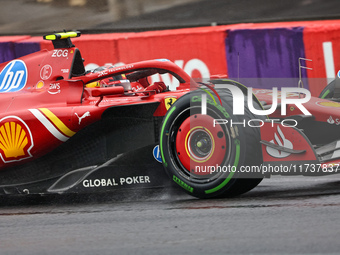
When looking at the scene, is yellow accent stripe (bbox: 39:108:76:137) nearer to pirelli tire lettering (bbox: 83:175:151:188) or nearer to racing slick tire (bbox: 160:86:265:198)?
pirelli tire lettering (bbox: 83:175:151:188)

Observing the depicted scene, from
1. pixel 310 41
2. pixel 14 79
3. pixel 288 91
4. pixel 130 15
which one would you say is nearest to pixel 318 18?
pixel 310 41

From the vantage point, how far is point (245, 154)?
5.45m

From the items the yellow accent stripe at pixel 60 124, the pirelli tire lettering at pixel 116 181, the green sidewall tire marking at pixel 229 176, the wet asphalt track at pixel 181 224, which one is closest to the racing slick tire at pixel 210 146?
the green sidewall tire marking at pixel 229 176

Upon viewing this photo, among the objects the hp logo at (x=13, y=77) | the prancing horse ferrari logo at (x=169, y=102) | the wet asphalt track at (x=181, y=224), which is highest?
the hp logo at (x=13, y=77)

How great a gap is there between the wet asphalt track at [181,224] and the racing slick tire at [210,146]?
0.51ft

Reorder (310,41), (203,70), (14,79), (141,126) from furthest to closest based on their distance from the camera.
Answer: (203,70), (310,41), (14,79), (141,126)

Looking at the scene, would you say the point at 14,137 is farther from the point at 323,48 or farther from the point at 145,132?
the point at 323,48

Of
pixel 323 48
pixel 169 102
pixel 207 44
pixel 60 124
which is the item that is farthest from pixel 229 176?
pixel 207 44

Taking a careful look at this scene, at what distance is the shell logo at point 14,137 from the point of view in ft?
20.4

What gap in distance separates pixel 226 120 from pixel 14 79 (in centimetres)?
233

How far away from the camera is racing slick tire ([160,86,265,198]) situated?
5.48 metres

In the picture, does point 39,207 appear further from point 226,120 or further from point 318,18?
point 318,18

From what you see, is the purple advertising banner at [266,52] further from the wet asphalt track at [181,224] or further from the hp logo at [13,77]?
the hp logo at [13,77]

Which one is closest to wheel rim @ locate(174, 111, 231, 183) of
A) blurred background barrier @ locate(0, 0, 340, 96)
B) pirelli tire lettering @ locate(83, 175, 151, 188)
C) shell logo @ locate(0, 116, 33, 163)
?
pirelli tire lettering @ locate(83, 175, 151, 188)
